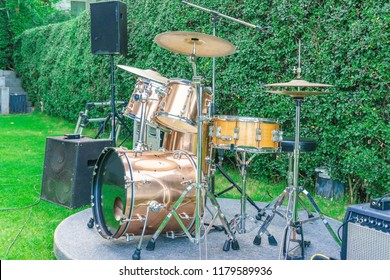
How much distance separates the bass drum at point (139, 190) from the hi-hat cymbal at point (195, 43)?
2.44 feet

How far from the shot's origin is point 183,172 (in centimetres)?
325

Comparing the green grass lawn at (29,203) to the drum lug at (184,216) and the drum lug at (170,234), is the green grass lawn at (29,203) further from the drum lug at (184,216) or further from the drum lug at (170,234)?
the drum lug at (184,216)

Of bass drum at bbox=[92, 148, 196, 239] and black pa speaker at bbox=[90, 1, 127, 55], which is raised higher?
black pa speaker at bbox=[90, 1, 127, 55]

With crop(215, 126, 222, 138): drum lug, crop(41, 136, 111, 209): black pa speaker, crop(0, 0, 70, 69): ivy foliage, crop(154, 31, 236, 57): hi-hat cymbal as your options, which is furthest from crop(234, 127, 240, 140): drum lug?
crop(0, 0, 70, 69): ivy foliage

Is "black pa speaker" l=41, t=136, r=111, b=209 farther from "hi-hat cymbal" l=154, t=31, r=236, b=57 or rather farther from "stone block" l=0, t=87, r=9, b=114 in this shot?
"stone block" l=0, t=87, r=9, b=114

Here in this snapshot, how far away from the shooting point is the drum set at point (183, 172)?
3033 mm

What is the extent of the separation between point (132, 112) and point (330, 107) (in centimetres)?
183

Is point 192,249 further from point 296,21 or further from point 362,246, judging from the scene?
point 296,21

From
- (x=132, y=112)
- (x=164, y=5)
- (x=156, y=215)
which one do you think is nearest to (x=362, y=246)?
(x=156, y=215)

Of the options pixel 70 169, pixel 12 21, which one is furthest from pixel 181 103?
pixel 12 21

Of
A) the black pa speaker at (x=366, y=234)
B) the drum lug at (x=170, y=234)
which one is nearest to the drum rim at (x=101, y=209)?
the drum lug at (x=170, y=234)

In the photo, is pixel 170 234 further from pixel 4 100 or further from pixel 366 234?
pixel 4 100

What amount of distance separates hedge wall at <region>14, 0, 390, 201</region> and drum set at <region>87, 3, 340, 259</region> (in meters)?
1.02

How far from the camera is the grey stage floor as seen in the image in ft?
10.1
